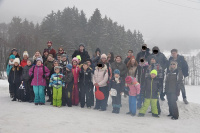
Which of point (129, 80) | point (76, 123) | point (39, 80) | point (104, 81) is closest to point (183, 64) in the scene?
point (129, 80)

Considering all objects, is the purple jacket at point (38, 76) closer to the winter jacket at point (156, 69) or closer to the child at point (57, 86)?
the child at point (57, 86)

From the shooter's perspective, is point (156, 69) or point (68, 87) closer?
point (156, 69)

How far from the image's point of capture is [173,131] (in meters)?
5.50

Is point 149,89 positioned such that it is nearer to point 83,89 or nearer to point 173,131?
point 173,131

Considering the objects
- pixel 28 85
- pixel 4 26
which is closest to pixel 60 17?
pixel 4 26

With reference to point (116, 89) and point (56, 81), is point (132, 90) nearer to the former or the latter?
point (116, 89)

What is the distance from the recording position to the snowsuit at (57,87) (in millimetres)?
7625

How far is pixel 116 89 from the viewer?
298 inches

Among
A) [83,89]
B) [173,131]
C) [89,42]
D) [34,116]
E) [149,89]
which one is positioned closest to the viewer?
[173,131]

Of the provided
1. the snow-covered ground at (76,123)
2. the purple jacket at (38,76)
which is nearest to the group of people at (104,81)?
the purple jacket at (38,76)

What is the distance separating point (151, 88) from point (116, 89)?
1.40 m

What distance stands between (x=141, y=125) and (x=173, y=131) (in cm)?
96

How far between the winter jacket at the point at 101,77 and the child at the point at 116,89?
34cm

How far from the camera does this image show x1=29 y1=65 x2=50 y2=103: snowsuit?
784 cm
